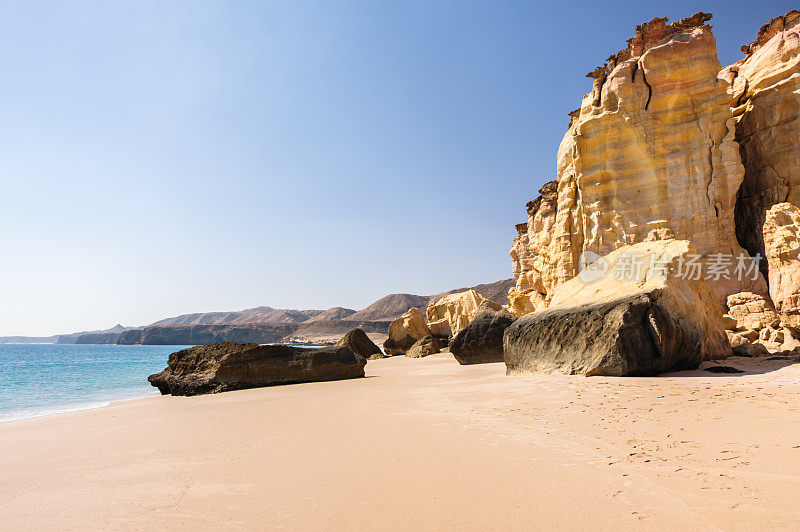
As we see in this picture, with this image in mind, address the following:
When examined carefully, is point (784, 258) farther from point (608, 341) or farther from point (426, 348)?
point (426, 348)

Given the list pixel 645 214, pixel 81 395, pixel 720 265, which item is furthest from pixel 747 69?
pixel 81 395

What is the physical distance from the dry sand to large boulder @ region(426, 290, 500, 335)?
2078cm

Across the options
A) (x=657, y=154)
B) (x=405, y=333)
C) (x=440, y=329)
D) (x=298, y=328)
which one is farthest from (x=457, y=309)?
(x=298, y=328)

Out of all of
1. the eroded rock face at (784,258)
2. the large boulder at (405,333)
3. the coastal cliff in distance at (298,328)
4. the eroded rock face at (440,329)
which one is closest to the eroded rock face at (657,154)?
the eroded rock face at (784,258)

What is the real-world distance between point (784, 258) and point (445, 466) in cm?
1556

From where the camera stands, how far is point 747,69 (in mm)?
17641

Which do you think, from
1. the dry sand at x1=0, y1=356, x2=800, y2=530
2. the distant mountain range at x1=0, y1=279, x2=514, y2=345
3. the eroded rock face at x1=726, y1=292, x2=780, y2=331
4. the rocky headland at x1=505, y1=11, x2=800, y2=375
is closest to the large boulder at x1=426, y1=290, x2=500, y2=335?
the rocky headland at x1=505, y1=11, x2=800, y2=375

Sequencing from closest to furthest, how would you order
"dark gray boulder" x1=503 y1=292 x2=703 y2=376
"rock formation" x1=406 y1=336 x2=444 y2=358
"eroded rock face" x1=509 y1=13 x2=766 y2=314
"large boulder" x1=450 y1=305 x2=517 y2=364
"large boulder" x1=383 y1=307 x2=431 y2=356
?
"dark gray boulder" x1=503 y1=292 x2=703 y2=376, "large boulder" x1=450 y1=305 x2=517 y2=364, "eroded rock face" x1=509 y1=13 x2=766 y2=314, "rock formation" x1=406 y1=336 x2=444 y2=358, "large boulder" x1=383 y1=307 x2=431 y2=356

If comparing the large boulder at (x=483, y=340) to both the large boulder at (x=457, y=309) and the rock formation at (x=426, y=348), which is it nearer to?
the rock formation at (x=426, y=348)

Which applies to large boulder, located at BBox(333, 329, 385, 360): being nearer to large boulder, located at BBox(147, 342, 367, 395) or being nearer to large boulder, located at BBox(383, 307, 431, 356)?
large boulder, located at BBox(383, 307, 431, 356)

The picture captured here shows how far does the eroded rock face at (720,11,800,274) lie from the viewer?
1472 cm

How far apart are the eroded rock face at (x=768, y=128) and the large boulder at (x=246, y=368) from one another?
48.2 ft

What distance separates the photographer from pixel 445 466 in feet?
8.89

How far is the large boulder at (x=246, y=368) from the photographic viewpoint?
29.2 ft
